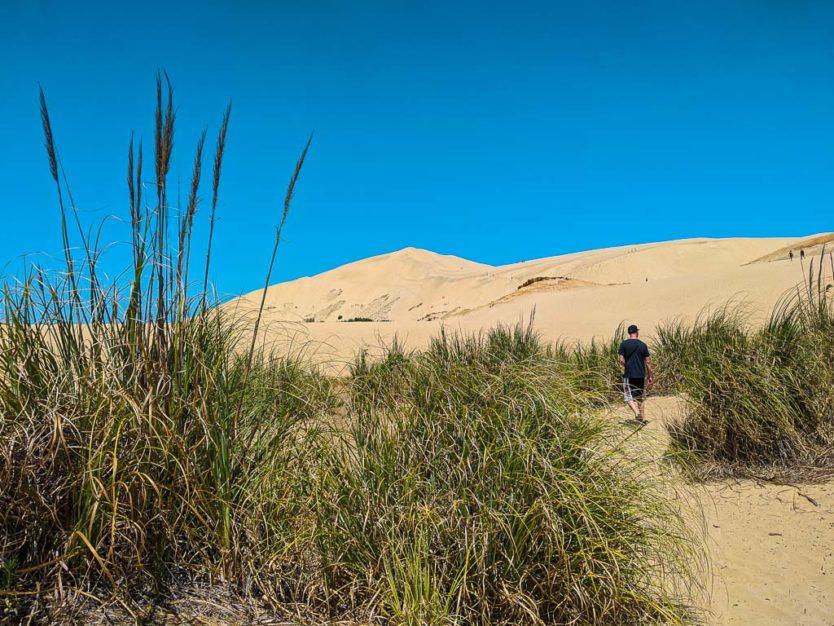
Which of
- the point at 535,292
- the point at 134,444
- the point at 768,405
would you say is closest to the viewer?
the point at 134,444

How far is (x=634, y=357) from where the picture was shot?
8.27 meters

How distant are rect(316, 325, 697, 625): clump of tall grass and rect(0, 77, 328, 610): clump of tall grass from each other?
39 centimetres

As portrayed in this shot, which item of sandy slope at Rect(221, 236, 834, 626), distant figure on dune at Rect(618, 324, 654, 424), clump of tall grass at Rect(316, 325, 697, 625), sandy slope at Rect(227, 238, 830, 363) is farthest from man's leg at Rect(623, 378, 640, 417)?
clump of tall grass at Rect(316, 325, 697, 625)

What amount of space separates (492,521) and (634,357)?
5966 millimetres

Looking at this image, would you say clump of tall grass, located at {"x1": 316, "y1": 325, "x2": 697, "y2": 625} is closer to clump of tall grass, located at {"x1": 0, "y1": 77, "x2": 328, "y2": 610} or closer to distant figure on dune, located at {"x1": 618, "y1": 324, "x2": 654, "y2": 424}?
A: clump of tall grass, located at {"x1": 0, "y1": 77, "x2": 328, "y2": 610}

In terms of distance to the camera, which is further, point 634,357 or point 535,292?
point 535,292

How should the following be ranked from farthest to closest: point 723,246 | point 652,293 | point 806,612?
1. point 723,246
2. point 652,293
3. point 806,612

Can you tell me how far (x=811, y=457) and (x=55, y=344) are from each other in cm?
566

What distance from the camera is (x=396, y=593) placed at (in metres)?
2.61

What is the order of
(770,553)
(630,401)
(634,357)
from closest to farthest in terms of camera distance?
1. (770,553)
2. (630,401)
3. (634,357)

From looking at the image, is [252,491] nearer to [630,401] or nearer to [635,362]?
[630,401]

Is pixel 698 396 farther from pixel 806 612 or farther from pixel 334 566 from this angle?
pixel 334 566

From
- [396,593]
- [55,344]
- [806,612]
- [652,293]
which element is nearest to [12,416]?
[55,344]

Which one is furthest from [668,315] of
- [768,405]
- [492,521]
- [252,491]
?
[252,491]
